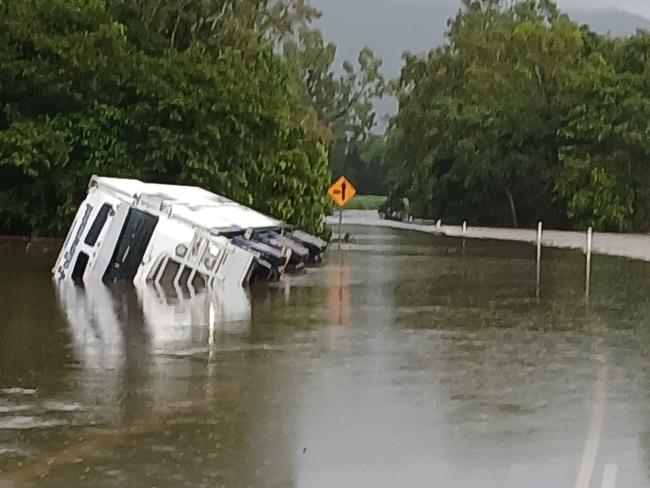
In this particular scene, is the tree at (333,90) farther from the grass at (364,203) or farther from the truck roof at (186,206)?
the truck roof at (186,206)

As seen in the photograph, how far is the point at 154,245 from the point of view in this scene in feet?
78.2

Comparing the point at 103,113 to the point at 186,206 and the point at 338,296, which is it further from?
the point at 338,296

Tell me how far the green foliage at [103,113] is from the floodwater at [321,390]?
59.0ft

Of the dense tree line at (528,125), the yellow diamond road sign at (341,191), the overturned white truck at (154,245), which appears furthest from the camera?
the dense tree line at (528,125)

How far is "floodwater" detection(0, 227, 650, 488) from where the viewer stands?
8711 millimetres

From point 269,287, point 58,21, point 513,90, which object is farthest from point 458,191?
point 269,287

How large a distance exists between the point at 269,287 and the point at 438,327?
7587 millimetres

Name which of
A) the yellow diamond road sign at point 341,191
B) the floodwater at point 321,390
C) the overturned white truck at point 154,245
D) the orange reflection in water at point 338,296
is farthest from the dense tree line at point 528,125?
the floodwater at point 321,390

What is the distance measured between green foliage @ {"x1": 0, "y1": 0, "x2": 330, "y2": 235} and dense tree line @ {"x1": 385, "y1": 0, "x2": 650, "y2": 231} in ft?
82.3

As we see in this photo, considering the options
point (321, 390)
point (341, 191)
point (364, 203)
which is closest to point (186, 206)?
point (321, 390)

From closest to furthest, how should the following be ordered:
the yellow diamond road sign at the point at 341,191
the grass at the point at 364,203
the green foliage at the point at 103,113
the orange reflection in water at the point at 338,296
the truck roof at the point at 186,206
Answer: the orange reflection in water at the point at 338,296
the truck roof at the point at 186,206
the green foliage at the point at 103,113
the yellow diamond road sign at the point at 341,191
the grass at the point at 364,203

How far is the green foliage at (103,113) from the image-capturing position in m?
40.1

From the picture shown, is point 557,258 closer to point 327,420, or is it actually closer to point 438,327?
point 438,327

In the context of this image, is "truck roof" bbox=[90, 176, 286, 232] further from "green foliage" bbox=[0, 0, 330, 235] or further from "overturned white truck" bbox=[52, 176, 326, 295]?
"green foliage" bbox=[0, 0, 330, 235]
